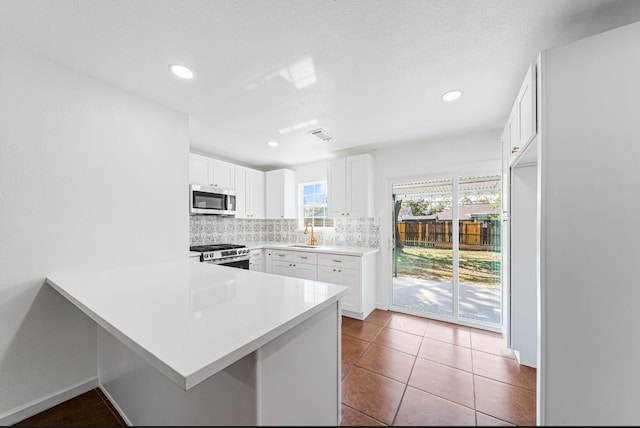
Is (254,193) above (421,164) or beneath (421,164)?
A: beneath

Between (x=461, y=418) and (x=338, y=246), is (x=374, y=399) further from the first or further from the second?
(x=338, y=246)

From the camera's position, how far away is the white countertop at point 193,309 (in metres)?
0.71

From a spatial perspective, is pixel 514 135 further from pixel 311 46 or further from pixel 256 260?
pixel 256 260

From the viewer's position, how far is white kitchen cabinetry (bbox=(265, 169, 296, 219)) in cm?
419

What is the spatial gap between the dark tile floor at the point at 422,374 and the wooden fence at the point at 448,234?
3.25 feet

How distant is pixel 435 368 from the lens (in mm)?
2039

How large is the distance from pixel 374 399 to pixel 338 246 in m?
2.39

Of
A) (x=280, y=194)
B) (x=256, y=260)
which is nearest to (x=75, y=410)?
(x=256, y=260)

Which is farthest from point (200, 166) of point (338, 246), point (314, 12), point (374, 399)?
point (374, 399)

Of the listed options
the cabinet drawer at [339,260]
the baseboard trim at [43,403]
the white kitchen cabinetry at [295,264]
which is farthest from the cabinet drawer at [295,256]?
the baseboard trim at [43,403]

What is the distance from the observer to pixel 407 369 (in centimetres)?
202

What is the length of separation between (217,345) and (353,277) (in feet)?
8.36

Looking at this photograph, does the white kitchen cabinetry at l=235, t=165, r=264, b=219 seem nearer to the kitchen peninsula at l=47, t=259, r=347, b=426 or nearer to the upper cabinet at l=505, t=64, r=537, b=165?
the kitchen peninsula at l=47, t=259, r=347, b=426

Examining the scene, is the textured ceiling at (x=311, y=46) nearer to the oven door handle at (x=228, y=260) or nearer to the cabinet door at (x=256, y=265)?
the oven door handle at (x=228, y=260)
